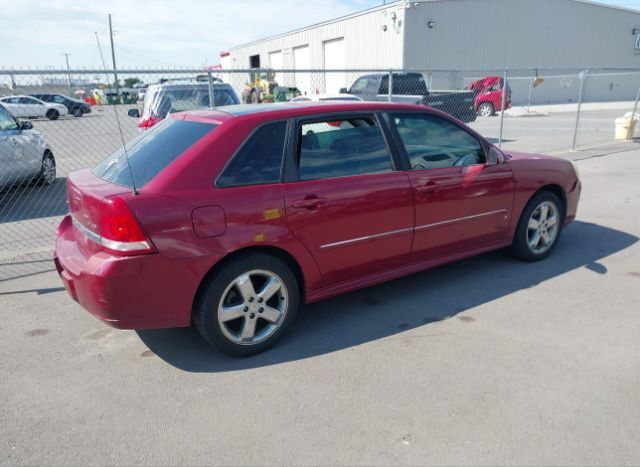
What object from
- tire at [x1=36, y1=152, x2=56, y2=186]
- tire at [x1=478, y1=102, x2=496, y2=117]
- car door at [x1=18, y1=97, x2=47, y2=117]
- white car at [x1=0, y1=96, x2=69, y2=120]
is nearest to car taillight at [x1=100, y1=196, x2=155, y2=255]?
tire at [x1=36, y1=152, x2=56, y2=186]

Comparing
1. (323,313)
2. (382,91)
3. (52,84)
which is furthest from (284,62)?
(323,313)

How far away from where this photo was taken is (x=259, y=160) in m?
3.45

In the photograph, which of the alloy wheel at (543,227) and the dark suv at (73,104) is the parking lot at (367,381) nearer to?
the alloy wheel at (543,227)

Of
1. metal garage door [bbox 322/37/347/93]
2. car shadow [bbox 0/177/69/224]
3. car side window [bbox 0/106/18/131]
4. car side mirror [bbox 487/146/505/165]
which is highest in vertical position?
metal garage door [bbox 322/37/347/93]

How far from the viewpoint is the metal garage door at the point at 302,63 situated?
35469mm

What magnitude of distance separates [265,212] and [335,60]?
3387cm

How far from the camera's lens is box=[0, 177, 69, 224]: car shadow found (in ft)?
24.5

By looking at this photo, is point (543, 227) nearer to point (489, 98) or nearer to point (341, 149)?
point (341, 149)

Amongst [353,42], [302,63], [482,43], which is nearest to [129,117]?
[353,42]

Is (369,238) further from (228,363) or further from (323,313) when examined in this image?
(228,363)

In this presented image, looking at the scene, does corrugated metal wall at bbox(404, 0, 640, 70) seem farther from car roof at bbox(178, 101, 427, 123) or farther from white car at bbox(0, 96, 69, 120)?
car roof at bbox(178, 101, 427, 123)

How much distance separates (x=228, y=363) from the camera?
3.45 meters

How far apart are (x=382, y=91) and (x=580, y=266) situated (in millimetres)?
11973

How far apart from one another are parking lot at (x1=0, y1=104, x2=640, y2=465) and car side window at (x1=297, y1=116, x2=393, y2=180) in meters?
1.18
